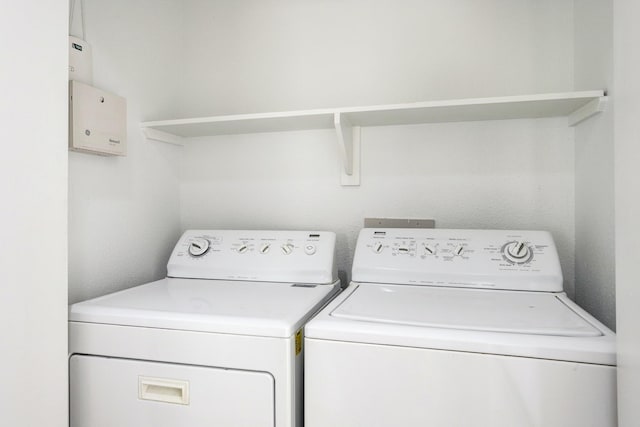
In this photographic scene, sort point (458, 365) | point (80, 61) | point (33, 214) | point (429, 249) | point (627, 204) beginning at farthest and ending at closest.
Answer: point (429, 249)
point (80, 61)
point (33, 214)
point (458, 365)
point (627, 204)

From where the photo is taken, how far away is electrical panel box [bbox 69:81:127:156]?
3.97ft

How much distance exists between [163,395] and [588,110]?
5.18 ft

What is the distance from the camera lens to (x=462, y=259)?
53.3 inches

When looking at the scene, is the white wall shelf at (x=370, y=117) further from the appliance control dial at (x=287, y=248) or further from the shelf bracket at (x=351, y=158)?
the appliance control dial at (x=287, y=248)

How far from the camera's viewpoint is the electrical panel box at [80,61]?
125cm

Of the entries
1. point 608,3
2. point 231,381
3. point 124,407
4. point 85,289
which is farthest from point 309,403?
point 608,3

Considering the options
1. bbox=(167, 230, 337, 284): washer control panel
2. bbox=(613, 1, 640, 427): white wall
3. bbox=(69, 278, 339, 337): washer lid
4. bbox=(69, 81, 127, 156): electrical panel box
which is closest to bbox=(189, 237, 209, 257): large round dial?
bbox=(167, 230, 337, 284): washer control panel

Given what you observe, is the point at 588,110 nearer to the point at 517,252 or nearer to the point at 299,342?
the point at 517,252

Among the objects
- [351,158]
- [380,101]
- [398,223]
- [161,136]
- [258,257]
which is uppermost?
[380,101]

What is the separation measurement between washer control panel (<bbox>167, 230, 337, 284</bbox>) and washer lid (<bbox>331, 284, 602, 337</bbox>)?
8.1 inches

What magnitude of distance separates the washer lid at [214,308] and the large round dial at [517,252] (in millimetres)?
621

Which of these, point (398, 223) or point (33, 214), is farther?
point (398, 223)

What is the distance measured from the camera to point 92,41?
1.36 metres

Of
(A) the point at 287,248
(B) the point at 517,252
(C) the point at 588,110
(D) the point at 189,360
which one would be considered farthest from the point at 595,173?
(D) the point at 189,360
